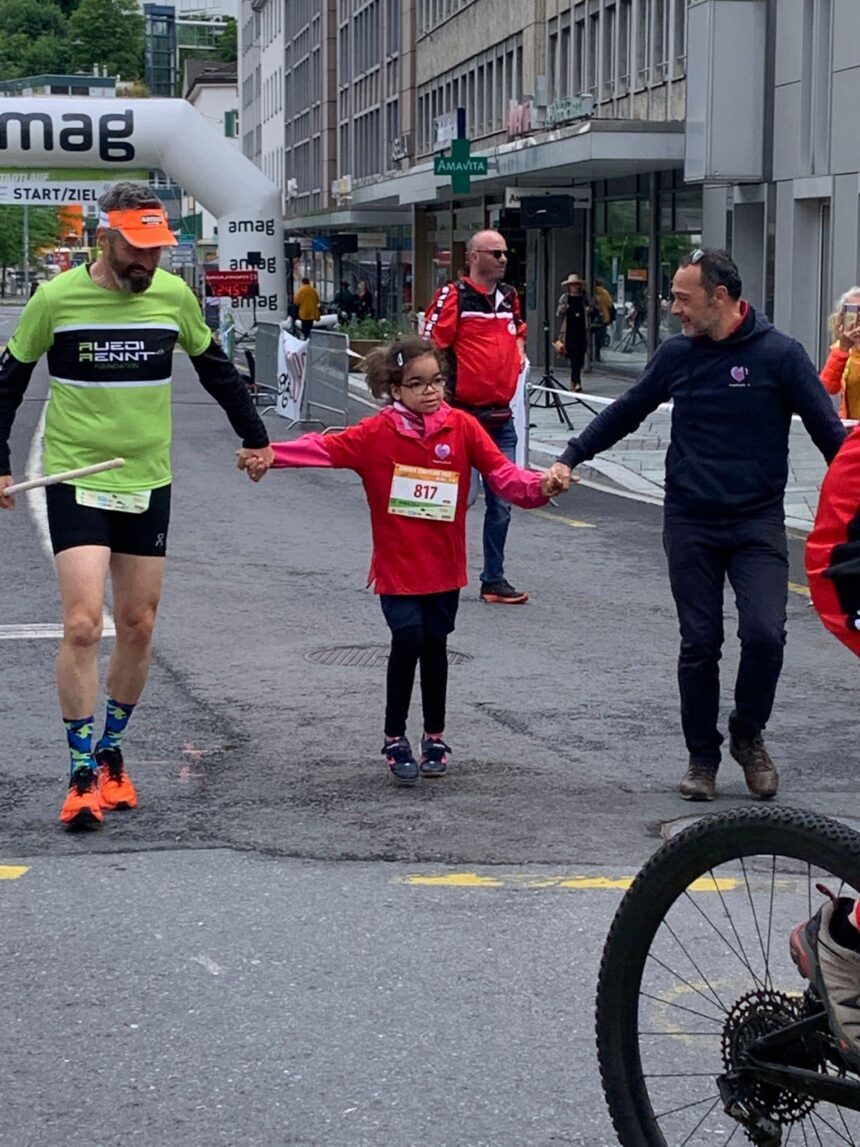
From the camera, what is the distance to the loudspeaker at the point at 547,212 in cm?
2508

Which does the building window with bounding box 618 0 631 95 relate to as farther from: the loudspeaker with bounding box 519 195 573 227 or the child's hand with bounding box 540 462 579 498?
the child's hand with bounding box 540 462 579 498

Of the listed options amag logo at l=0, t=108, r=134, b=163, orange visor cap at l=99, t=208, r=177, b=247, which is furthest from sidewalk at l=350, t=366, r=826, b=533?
orange visor cap at l=99, t=208, r=177, b=247

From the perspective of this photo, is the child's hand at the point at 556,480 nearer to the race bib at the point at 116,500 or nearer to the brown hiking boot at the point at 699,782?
the brown hiking boot at the point at 699,782

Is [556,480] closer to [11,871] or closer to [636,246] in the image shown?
[11,871]

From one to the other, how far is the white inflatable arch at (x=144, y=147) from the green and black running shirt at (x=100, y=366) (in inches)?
878

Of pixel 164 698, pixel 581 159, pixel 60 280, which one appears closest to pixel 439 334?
pixel 164 698

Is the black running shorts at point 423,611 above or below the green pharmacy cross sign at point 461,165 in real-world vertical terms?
below

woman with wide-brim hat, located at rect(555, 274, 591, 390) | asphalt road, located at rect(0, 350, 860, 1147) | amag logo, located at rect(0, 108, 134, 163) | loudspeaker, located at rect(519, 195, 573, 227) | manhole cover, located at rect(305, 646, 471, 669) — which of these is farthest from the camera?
woman with wide-brim hat, located at rect(555, 274, 591, 390)

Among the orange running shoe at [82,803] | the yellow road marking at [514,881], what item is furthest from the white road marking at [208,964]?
the orange running shoe at [82,803]

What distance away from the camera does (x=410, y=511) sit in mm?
6887

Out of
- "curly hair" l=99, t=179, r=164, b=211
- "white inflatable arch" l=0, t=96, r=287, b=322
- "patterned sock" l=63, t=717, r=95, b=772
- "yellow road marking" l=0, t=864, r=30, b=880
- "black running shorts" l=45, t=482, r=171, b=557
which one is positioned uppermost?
"white inflatable arch" l=0, t=96, r=287, b=322

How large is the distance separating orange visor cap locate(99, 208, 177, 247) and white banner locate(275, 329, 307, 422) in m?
19.9

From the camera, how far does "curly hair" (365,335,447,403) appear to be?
683 centimetres

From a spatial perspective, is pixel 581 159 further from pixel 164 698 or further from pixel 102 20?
pixel 102 20
